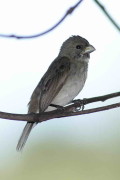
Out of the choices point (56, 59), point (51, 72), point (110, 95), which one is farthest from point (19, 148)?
point (110, 95)

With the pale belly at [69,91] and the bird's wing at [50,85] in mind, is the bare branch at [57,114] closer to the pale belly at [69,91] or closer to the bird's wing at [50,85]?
the bird's wing at [50,85]

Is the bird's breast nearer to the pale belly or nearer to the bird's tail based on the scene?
the pale belly

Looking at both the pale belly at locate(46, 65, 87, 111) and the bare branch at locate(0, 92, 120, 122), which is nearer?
the bare branch at locate(0, 92, 120, 122)

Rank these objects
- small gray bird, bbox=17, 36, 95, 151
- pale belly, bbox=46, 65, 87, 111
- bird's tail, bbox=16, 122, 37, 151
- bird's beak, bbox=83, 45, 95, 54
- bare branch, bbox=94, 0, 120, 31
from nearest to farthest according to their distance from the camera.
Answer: bare branch, bbox=94, 0, 120, 31 < bird's tail, bbox=16, 122, 37, 151 < small gray bird, bbox=17, 36, 95, 151 < pale belly, bbox=46, 65, 87, 111 < bird's beak, bbox=83, 45, 95, 54

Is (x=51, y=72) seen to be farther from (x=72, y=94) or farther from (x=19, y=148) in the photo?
(x=19, y=148)

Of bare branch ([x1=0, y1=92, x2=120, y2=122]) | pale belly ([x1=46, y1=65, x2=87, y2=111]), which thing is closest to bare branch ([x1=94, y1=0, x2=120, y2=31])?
bare branch ([x1=0, y1=92, x2=120, y2=122])

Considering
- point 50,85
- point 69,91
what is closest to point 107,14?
point 50,85

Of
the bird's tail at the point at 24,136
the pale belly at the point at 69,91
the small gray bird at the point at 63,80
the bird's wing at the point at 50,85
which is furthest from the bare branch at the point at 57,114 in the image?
the pale belly at the point at 69,91

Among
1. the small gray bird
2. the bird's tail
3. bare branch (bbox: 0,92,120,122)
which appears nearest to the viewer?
bare branch (bbox: 0,92,120,122)
